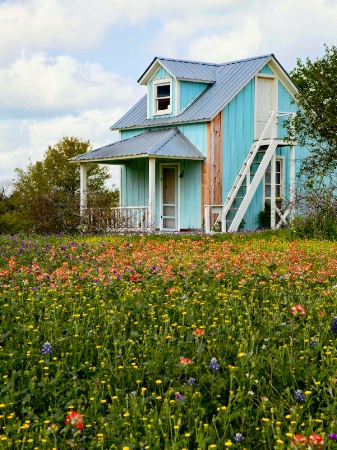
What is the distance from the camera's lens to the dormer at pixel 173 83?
85.1ft

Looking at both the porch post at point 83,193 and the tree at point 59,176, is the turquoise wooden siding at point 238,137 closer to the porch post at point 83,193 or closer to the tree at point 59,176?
the porch post at point 83,193

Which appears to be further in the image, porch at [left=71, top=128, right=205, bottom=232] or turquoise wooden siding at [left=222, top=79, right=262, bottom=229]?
turquoise wooden siding at [left=222, top=79, right=262, bottom=229]

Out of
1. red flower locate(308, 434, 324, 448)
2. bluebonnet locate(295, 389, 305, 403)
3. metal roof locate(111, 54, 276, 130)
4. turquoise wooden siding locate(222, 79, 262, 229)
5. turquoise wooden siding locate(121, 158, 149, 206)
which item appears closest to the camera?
red flower locate(308, 434, 324, 448)

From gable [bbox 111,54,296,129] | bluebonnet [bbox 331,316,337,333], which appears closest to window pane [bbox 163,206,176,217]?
gable [bbox 111,54,296,129]

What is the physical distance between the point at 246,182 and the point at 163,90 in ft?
16.6

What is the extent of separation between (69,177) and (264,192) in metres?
12.2

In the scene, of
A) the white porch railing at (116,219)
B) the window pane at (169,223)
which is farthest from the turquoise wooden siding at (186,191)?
the white porch railing at (116,219)

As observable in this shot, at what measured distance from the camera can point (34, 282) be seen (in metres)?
9.35

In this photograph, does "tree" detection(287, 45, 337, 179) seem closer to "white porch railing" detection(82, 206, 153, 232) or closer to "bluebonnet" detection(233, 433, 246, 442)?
"white porch railing" detection(82, 206, 153, 232)

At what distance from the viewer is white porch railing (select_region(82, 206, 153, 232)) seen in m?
23.1

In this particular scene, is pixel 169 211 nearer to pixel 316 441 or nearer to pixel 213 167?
pixel 213 167

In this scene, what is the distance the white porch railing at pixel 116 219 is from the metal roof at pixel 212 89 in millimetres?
3730

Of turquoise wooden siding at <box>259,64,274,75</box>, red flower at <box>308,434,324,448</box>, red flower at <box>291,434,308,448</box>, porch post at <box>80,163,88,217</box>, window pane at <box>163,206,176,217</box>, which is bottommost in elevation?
red flower at <box>291,434,308,448</box>

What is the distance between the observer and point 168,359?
5.75 meters
